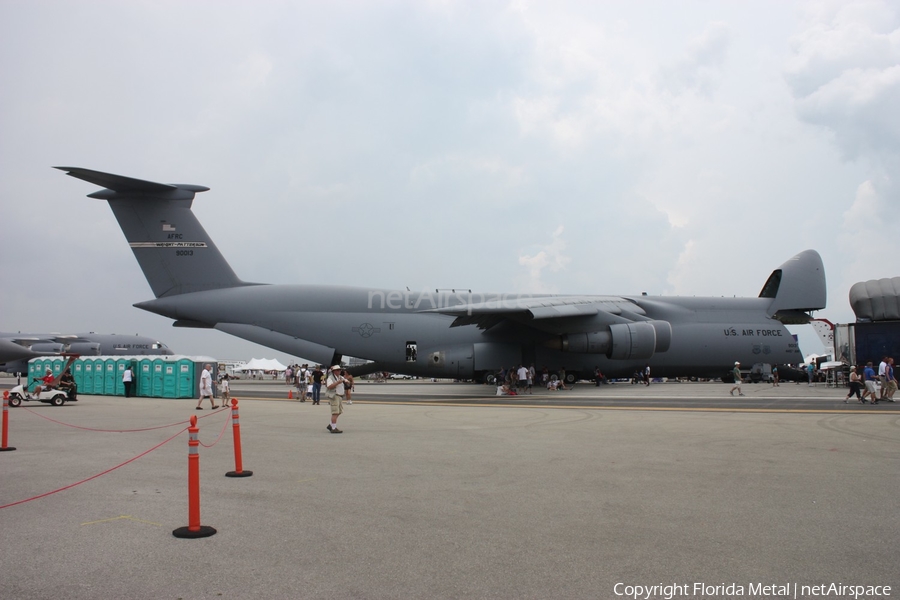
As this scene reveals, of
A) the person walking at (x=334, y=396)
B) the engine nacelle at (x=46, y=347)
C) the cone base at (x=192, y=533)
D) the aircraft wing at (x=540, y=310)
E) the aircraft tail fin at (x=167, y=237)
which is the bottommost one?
the cone base at (x=192, y=533)

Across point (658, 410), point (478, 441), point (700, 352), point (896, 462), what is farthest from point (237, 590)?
point (700, 352)

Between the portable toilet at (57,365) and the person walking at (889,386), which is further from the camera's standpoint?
the portable toilet at (57,365)

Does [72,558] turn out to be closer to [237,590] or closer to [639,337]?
[237,590]

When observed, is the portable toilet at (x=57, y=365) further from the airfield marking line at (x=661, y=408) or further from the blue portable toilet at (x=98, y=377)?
the airfield marking line at (x=661, y=408)

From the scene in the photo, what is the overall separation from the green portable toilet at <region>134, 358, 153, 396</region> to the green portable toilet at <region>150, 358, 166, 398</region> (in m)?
0.24

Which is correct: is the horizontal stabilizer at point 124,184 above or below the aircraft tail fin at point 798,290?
above

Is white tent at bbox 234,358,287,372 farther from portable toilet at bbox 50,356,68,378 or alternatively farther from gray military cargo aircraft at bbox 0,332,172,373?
portable toilet at bbox 50,356,68,378

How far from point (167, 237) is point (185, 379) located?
21.5 ft

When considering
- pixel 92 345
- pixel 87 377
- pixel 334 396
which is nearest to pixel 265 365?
pixel 92 345

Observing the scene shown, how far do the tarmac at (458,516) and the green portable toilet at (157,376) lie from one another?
579 inches

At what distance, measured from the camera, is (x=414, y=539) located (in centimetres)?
461

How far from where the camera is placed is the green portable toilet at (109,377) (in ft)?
89.6

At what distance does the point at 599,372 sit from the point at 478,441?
1852cm

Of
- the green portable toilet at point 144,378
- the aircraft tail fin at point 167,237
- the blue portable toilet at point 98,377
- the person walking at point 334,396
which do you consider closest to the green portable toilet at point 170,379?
the green portable toilet at point 144,378
